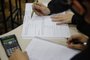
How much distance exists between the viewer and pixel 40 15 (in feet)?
4.55

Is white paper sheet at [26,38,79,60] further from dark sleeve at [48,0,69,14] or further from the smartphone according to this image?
dark sleeve at [48,0,69,14]

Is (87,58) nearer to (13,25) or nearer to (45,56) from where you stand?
(45,56)

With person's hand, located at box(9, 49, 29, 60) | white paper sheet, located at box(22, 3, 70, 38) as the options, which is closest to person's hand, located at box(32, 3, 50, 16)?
white paper sheet, located at box(22, 3, 70, 38)

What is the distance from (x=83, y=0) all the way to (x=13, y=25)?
1969 millimetres

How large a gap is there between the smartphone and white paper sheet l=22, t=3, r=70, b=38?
0.09 m

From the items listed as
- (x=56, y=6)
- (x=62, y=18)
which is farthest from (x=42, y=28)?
(x=56, y=6)

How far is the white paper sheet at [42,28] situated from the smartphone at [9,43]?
86 millimetres

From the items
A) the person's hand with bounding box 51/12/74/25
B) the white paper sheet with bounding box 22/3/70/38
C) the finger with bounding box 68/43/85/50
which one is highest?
the person's hand with bounding box 51/12/74/25

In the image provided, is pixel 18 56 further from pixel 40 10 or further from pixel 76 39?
pixel 40 10

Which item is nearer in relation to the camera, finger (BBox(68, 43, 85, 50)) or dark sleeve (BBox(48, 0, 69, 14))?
finger (BBox(68, 43, 85, 50))

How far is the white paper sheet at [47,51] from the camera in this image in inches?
39.8

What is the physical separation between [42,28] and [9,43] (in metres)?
0.25

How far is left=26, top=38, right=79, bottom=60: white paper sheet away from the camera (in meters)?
1.01

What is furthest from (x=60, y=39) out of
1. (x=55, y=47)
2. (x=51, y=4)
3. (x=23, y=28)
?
(x=51, y=4)
